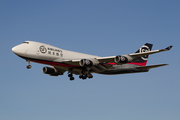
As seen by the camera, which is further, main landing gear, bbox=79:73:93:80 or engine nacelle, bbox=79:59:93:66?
main landing gear, bbox=79:73:93:80

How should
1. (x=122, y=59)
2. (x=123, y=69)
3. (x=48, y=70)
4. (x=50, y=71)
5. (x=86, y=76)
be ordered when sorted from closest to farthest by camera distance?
(x=122, y=59) < (x=86, y=76) < (x=48, y=70) < (x=50, y=71) < (x=123, y=69)

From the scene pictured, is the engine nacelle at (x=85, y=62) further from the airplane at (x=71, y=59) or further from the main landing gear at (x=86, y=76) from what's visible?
the main landing gear at (x=86, y=76)

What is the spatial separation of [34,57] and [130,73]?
20410 mm

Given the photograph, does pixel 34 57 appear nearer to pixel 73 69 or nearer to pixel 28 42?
pixel 28 42

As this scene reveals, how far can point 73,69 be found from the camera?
45.3 meters

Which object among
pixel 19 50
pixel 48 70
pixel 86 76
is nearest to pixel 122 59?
pixel 86 76

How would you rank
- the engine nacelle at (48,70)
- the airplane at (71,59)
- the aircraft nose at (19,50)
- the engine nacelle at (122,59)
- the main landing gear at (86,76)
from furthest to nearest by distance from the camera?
the engine nacelle at (48,70) → the main landing gear at (86,76) → the engine nacelle at (122,59) → the airplane at (71,59) → the aircraft nose at (19,50)

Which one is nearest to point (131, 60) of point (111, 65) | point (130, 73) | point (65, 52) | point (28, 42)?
point (111, 65)

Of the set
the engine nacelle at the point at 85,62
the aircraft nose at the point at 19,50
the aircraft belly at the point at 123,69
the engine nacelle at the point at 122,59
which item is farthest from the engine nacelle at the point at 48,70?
the engine nacelle at the point at 122,59

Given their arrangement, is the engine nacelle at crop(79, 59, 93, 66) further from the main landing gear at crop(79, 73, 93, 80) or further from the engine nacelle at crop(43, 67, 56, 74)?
the engine nacelle at crop(43, 67, 56, 74)

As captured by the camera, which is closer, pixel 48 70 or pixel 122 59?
pixel 122 59

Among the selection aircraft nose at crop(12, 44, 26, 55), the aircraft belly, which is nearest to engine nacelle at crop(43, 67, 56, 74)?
aircraft nose at crop(12, 44, 26, 55)

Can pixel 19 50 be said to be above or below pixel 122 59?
above

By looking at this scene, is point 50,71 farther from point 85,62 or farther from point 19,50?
point 85,62
